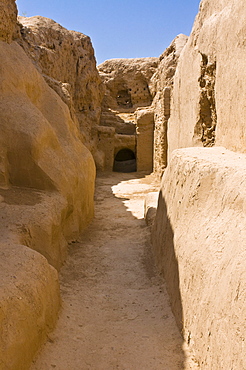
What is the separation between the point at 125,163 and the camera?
726 inches

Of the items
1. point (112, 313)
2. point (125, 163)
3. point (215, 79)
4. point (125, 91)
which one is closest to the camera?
point (112, 313)

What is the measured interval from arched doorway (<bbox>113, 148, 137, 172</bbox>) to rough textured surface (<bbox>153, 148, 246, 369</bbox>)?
1369 centimetres

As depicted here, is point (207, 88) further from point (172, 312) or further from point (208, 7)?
point (172, 312)

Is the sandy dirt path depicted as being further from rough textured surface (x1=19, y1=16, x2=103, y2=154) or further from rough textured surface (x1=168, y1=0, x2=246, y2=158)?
rough textured surface (x1=19, y1=16, x2=103, y2=154)

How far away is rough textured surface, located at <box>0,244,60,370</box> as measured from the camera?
2240mm

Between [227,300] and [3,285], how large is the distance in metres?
1.59

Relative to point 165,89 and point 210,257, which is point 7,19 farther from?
point 165,89

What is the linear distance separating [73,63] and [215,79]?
12.2 metres

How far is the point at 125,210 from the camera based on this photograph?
8258 millimetres

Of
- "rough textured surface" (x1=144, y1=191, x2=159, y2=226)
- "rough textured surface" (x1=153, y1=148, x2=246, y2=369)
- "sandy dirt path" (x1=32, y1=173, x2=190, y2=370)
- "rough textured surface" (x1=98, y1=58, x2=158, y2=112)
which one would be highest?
"rough textured surface" (x1=98, y1=58, x2=158, y2=112)

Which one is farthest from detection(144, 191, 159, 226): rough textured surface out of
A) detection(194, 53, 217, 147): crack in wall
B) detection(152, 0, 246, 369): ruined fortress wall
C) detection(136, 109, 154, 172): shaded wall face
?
detection(136, 109, 154, 172): shaded wall face

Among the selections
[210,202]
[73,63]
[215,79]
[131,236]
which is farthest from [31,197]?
[73,63]

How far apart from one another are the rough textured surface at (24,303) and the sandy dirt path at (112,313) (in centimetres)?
17

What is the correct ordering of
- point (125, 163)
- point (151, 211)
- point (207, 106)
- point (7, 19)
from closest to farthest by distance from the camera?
1. point (207, 106)
2. point (7, 19)
3. point (151, 211)
4. point (125, 163)
